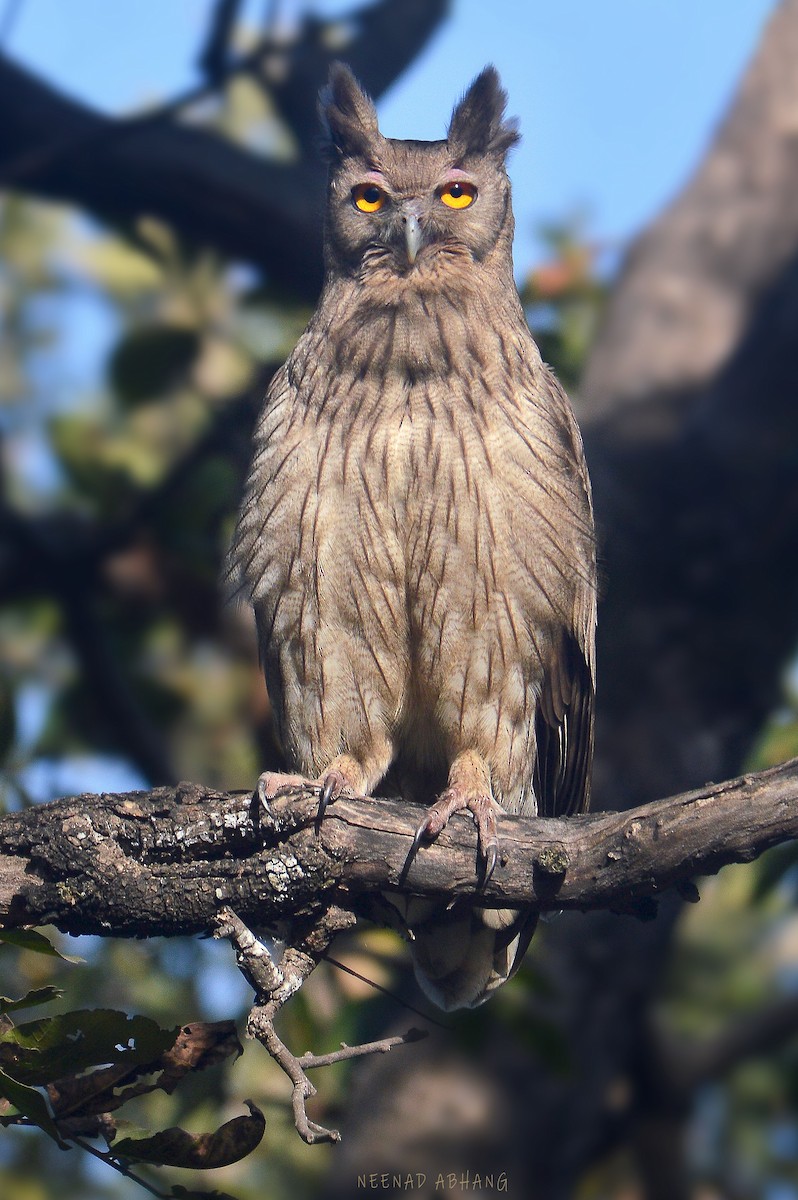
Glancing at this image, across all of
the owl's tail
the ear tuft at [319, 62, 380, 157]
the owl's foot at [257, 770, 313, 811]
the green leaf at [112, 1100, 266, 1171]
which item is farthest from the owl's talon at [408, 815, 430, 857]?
the ear tuft at [319, 62, 380, 157]

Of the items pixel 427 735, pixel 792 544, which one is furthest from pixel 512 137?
pixel 792 544

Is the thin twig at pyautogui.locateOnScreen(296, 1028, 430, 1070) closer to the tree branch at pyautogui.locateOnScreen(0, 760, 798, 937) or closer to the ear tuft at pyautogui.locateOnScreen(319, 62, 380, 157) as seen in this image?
the tree branch at pyautogui.locateOnScreen(0, 760, 798, 937)

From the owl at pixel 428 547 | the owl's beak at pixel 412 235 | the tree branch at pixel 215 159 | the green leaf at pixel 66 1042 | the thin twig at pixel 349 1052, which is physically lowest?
the thin twig at pixel 349 1052

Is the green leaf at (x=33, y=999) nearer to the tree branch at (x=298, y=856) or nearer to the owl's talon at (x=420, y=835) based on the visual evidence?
the tree branch at (x=298, y=856)

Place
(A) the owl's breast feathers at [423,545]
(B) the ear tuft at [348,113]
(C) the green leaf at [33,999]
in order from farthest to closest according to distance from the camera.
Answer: (B) the ear tuft at [348,113] → (A) the owl's breast feathers at [423,545] → (C) the green leaf at [33,999]

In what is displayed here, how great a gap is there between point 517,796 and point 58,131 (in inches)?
133

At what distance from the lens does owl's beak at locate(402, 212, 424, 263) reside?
298 centimetres

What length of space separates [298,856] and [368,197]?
1796 mm

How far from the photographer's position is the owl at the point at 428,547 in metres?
2.75

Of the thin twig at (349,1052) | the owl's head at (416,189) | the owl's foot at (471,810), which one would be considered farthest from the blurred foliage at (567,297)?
the thin twig at (349,1052)

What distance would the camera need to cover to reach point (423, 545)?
273 cm

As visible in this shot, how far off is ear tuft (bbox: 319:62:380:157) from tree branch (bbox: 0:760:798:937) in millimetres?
1881

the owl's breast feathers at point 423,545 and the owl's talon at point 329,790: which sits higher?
the owl's breast feathers at point 423,545

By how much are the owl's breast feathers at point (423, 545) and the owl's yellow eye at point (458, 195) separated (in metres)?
0.30
